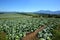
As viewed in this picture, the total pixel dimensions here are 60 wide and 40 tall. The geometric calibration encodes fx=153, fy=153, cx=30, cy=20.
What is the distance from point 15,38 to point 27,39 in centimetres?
159

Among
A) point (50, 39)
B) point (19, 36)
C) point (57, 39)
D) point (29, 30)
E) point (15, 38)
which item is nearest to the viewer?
point (57, 39)

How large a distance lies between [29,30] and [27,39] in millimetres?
6495

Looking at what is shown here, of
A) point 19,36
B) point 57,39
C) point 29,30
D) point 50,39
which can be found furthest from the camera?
point 29,30

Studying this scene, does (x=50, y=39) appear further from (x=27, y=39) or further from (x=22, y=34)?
(x=22, y=34)

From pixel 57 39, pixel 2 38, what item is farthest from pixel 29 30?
pixel 57 39

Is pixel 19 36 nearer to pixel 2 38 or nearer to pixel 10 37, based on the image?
pixel 10 37

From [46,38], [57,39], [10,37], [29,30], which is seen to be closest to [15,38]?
[10,37]

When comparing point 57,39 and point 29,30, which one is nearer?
point 57,39

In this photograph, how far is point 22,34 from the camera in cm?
1809

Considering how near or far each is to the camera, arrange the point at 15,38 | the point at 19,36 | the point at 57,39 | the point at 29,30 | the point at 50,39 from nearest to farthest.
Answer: the point at 57,39, the point at 50,39, the point at 15,38, the point at 19,36, the point at 29,30

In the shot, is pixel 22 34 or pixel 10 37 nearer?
pixel 10 37

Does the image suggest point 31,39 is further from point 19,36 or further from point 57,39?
point 57,39

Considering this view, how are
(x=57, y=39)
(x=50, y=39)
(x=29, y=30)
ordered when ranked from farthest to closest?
(x=29, y=30)
(x=50, y=39)
(x=57, y=39)

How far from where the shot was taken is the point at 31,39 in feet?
55.3
